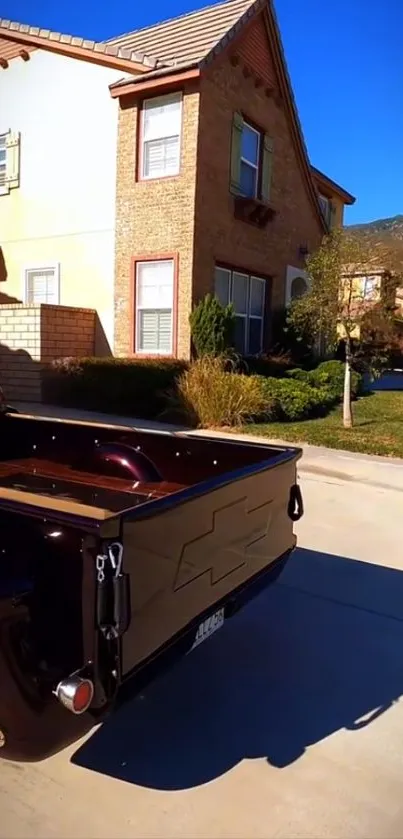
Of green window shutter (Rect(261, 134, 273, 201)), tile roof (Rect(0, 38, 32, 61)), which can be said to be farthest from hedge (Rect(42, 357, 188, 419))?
Result: tile roof (Rect(0, 38, 32, 61))

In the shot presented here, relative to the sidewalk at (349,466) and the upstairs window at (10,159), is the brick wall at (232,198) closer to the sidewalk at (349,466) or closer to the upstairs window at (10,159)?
the upstairs window at (10,159)

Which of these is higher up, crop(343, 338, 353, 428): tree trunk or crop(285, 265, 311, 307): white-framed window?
crop(285, 265, 311, 307): white-framed window

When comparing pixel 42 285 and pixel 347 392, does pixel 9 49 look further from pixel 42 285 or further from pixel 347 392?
pixel 347 392

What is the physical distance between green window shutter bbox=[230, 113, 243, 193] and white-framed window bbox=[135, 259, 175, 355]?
2650 millimetres

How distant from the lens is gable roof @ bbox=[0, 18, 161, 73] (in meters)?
13.4

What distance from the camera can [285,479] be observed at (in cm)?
343

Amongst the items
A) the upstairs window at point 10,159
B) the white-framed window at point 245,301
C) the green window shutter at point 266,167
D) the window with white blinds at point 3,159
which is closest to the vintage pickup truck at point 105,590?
the white-framed window at point 245,301

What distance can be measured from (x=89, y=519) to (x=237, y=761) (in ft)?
4.50

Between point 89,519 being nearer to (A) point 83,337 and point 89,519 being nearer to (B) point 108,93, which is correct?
(A) point 83,337

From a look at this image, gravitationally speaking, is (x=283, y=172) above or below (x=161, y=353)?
above

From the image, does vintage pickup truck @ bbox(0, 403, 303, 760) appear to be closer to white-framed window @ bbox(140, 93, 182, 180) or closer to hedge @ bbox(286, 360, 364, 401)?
white-framed window @ bbox(140, 93, 182, 180)

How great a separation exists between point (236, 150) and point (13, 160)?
5598 millimetres

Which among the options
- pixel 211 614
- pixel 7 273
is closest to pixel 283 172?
pixel 7 273

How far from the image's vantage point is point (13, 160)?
15523mm
